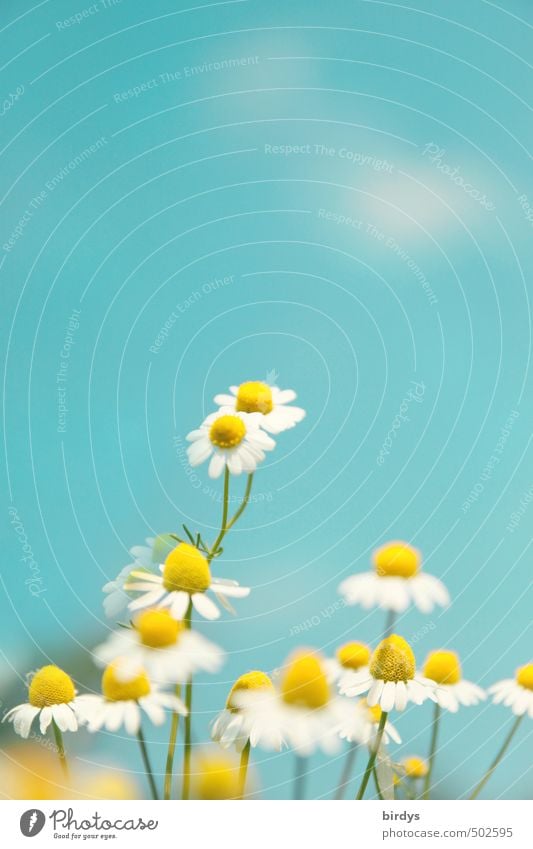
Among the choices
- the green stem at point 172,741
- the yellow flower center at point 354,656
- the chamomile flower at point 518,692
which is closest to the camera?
the green stem at point 172,741

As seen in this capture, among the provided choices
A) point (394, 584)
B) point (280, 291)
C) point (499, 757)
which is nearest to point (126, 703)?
point (394, 584)

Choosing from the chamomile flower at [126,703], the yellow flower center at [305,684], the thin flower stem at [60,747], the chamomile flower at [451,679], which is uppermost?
the chamomile flower at [451,679]

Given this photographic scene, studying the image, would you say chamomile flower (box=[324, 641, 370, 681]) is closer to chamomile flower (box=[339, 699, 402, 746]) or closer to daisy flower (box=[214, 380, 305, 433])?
chamomile flower (box=[339, 699, 402, 746])

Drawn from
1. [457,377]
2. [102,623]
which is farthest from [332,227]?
[102,623]

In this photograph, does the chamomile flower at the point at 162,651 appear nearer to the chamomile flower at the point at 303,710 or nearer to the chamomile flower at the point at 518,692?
the chamomile flower at the point at 303,710
